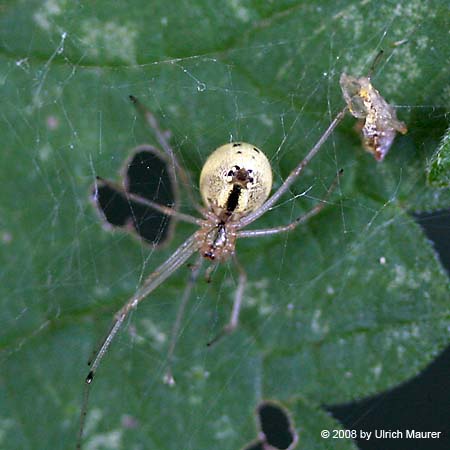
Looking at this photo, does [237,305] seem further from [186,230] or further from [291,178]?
[291,178]

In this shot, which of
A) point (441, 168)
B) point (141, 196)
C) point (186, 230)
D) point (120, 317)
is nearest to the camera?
point (441, 168)

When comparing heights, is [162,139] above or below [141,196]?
above

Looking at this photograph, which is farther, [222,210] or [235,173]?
[222,210]

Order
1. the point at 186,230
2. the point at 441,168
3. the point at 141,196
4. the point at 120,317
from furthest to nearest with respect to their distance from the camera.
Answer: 1. the point at 186,230
2. the point at 141,196
3. the point at 120,317
4. the point at 441,168

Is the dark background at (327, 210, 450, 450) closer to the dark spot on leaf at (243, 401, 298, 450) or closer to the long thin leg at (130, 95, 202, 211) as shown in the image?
the dark spot on leaf at (243, 401, 298, 450)

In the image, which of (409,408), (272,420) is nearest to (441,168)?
(409,408)

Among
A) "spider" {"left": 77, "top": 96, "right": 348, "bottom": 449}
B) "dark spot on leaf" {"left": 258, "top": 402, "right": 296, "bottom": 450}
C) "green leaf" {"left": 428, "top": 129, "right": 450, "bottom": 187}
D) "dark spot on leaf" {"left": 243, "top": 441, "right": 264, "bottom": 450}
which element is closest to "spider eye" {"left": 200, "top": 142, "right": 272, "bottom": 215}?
"spider" {"left": 77, "top": 96, "right": 348, "bottom": 449}

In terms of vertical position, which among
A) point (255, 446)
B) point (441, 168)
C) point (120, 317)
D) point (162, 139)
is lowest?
point (255, 446)
